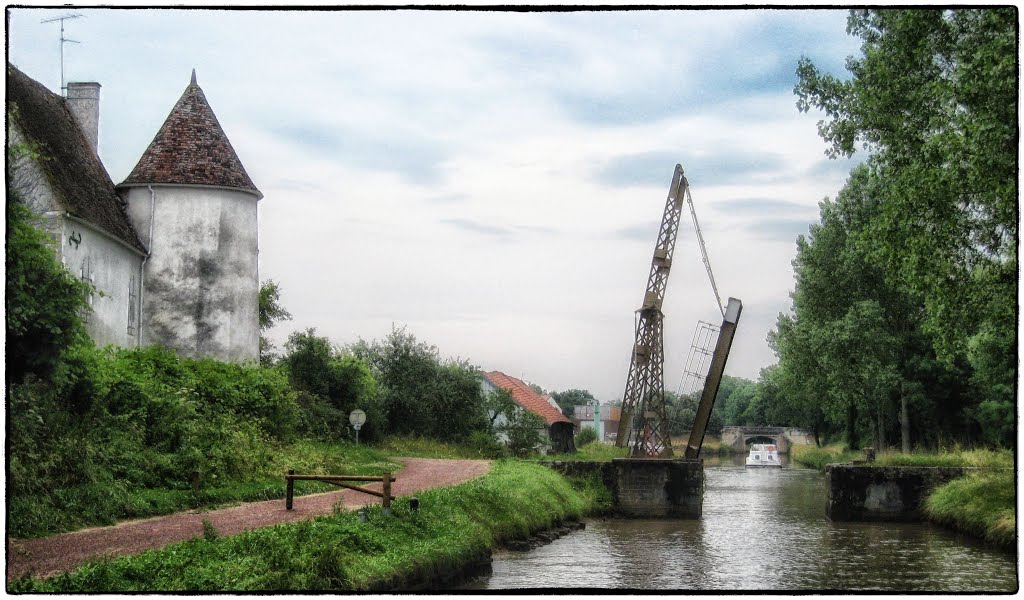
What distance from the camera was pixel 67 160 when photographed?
28.3 metres

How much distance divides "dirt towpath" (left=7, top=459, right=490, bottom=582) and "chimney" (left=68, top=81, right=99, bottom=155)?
1527 cm

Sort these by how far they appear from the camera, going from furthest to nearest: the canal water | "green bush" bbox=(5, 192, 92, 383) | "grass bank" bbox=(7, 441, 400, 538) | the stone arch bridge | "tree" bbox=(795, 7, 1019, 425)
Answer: the stone arch bridge
the canal water
"tree" bbox=(795, 7, 1019, 425)
"grass bank" bbox=(7, 441, 400, 538)
"green bush" bbox=(5, 192, 92, 383)

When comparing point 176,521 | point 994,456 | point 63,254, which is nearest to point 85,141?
point 63,254

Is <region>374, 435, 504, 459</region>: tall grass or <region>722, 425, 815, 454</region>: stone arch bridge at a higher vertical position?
<region>374, 435, 504, 459</region>: tall grass

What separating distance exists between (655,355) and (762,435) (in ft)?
272

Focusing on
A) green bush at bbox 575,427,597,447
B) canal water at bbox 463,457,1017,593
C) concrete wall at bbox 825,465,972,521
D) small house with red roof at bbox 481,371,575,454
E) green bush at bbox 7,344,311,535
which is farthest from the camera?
green bush at bbox 575,427,597,447

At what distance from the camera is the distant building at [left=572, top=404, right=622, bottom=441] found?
13181 cm

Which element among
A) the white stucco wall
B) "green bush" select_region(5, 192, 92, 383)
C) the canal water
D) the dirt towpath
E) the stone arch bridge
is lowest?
the stone arch bridge

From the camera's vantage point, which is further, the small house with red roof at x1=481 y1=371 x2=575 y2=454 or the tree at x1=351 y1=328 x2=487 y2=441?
the small house with red roof at x1=481 y1=371 x2=575 y2=454

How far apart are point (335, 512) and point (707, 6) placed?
899 cm

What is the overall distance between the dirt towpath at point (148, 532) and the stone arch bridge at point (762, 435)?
301 feet

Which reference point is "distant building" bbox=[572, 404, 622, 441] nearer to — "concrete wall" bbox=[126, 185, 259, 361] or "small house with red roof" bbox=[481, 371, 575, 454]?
"small house with red roof" bbox=[481, 371, 575, 454]

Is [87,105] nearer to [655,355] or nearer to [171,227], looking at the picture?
[171,227]

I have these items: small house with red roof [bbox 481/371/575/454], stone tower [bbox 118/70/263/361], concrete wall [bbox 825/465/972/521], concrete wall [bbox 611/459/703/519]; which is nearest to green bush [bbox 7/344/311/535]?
stone tower [bbox 118/70/263/361]
